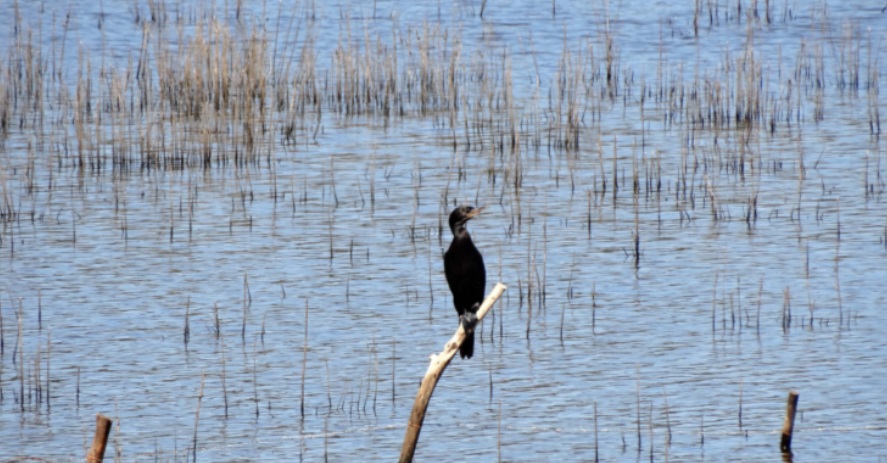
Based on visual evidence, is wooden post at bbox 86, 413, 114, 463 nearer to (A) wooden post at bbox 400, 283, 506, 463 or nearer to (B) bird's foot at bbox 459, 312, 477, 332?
(A) wooden post at bbox 400, 283, 506, 463

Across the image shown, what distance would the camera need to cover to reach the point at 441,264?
11.4 metres

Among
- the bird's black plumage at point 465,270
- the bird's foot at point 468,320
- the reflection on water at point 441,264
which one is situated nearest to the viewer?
the bird's foot at point 468,320

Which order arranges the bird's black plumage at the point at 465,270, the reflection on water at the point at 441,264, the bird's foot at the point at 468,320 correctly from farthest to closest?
the reflection on water at the point at 441,264, the bird's black plumage at the point at 465,270, the bird's foot at the point at 468,320

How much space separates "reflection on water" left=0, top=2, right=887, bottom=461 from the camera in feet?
26.7

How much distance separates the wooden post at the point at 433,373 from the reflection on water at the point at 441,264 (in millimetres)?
1174

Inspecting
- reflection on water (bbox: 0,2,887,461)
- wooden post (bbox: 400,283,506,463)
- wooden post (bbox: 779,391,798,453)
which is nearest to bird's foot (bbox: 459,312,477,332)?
wooden post (bbox: 400,283,506,463)

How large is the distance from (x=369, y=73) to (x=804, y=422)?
10192mm

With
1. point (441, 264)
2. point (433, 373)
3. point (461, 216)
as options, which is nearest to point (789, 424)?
point (461, 216)

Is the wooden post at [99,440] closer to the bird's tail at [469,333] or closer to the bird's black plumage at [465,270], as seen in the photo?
the bird's tail at [469,333]

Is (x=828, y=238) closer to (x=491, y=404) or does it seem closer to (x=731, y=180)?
(x=731, y=180)

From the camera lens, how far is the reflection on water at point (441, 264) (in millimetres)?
8125

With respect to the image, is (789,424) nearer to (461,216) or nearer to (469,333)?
(469,333)

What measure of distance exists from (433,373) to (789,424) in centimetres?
217

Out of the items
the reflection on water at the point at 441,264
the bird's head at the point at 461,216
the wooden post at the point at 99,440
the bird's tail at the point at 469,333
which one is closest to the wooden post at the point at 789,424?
the reflection on water at the point at 441,264
